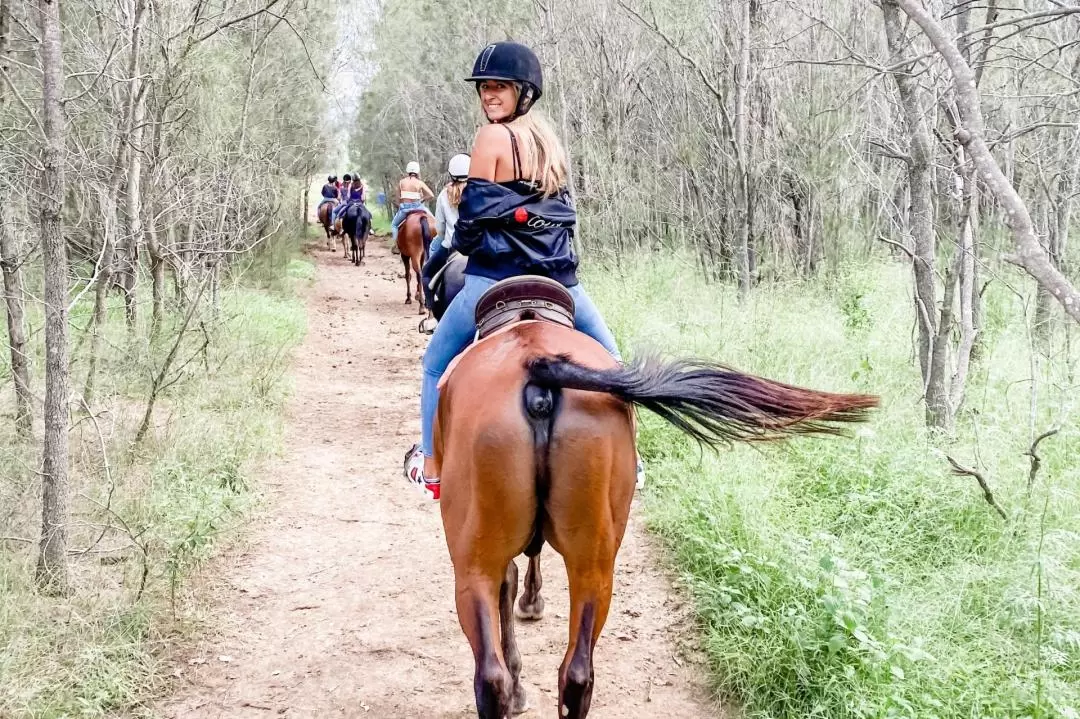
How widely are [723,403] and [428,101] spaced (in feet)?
75.7

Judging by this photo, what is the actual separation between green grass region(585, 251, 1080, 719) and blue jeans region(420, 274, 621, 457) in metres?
0.80

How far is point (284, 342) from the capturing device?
10117 mm

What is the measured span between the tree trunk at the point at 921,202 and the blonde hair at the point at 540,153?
2.89 meters

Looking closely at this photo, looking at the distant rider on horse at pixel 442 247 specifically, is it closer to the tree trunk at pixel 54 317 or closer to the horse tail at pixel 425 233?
the tree trunk at pixel 54 317

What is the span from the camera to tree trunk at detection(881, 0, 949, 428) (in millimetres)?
5254

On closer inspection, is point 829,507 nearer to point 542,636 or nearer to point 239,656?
point 542,636

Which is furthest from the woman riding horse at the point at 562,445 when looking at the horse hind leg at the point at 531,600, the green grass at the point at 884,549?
the horse hind leg at the point at 531,600

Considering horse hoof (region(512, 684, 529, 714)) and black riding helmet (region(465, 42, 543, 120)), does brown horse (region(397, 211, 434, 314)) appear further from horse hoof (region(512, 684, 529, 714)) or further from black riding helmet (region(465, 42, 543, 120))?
horse hoof (region(512, 684, 529, 714))

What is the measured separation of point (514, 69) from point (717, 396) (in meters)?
1.73

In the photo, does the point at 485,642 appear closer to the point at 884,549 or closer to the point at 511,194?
the point at 511,194

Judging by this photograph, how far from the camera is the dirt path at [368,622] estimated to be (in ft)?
12.4

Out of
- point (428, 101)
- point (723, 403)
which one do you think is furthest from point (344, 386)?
point (428, 101)

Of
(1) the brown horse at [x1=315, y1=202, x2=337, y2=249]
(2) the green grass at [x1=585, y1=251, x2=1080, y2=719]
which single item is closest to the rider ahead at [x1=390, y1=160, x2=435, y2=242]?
(2) the green grass at [x1=585, y1=251, x2=1080, y2=719]

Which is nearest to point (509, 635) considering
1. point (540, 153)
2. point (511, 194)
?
point (511, 194)
